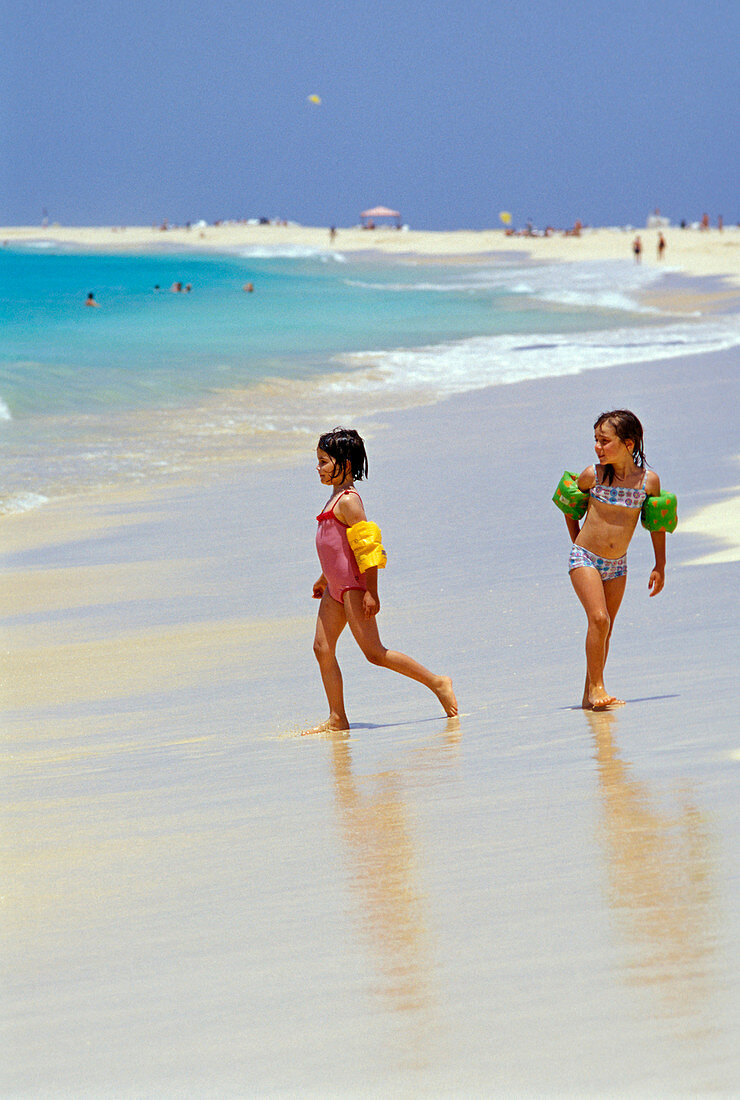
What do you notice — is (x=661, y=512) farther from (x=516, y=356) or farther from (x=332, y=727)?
(x=516, y=356)

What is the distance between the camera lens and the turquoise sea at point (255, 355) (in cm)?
1438

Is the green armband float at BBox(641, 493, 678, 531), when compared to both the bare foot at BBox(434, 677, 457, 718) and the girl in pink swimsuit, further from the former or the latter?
the bare foot at BBox(434, 677, 457, 718)

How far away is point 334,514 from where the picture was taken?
4824 mm

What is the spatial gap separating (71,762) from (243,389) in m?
15.4

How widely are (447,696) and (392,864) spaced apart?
1.58m

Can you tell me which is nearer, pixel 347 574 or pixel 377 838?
pixel 377 838

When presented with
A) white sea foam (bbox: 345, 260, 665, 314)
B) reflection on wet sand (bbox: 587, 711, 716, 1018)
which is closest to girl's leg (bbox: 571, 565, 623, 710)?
reflection on wet sand (bbox: 587, 711, 716, 1018)

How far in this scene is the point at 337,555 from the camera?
486 centimetres

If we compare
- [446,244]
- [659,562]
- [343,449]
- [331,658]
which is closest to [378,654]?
[331,658]

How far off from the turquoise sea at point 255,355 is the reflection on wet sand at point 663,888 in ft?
27.0

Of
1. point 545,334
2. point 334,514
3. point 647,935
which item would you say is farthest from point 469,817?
point 545,334

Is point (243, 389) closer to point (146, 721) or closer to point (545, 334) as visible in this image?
point (545, 334)

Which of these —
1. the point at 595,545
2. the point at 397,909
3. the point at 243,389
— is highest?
the point at 243,389

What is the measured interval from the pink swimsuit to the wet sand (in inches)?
20.7
